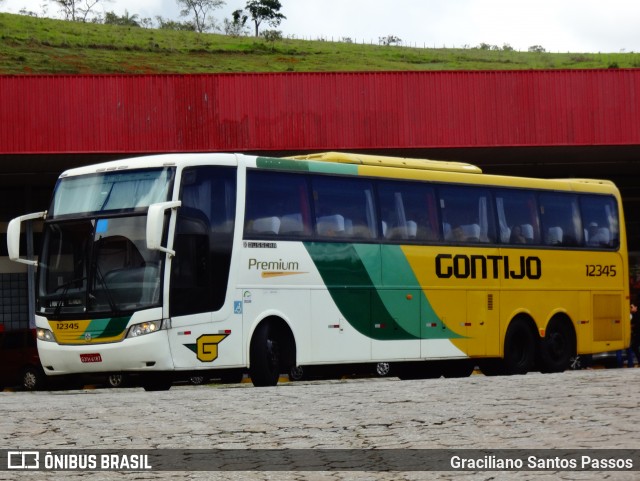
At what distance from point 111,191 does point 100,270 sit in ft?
3.88

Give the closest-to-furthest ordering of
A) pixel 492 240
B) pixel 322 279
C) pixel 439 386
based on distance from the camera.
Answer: pixel 439 386 < pixel 322 279 < pixel 492 240

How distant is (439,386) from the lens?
14539mm

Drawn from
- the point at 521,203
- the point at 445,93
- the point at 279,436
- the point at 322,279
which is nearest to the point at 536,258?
the point at 521,203

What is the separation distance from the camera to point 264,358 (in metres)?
17.3

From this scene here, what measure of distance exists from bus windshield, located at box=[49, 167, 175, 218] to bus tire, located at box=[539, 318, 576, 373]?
8.31 m

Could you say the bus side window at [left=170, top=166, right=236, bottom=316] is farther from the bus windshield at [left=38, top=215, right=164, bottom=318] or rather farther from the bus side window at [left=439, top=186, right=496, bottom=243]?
the bus side window at [left=439, top=186, right=496, bottom=243]

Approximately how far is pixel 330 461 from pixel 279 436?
3.85 ft

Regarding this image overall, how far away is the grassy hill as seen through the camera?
237 feet

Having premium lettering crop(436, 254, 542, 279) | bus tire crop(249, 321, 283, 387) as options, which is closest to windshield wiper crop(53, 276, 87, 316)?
bus tire crop(249, 321, 283, 387)

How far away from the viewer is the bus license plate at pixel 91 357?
16.7 meters

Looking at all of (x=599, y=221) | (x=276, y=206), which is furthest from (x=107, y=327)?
(x=599, y=221)

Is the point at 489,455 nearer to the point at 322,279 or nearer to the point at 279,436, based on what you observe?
the point at 279,436

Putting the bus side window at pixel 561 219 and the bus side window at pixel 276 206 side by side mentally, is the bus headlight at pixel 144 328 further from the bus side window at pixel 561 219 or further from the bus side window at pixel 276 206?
the bus side window at pixel 561 219

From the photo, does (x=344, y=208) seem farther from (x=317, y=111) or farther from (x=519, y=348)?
(x=317, y=111)
